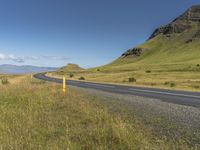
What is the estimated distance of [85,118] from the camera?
9.50 meters

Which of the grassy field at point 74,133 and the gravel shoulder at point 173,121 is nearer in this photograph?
the grassy field at point 74,133

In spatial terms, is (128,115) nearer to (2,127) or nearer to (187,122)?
(187,122)

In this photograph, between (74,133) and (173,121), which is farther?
(173,121)

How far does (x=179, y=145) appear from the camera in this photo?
653 cm

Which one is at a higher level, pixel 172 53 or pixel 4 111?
pixel 172 53

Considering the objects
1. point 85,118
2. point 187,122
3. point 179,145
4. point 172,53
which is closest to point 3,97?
point 85,118

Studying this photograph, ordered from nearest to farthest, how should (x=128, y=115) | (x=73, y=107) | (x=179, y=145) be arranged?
1. (x=179, y=145)
2. (x=128, y=115)
3. (x=73, y=107)

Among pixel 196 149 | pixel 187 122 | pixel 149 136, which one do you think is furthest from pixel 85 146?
pixel 187 122

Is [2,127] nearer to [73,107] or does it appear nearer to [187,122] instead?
[73,107]

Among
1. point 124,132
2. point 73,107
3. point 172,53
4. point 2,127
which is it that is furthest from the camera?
point 172,53

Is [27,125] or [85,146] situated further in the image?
[27,125]

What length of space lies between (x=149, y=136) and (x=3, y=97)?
10.2 m

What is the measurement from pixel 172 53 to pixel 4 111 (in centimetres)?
17200

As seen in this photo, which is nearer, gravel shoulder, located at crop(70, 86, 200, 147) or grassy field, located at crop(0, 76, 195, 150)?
grassy field, located at crop(0, 76, 195, 150)
